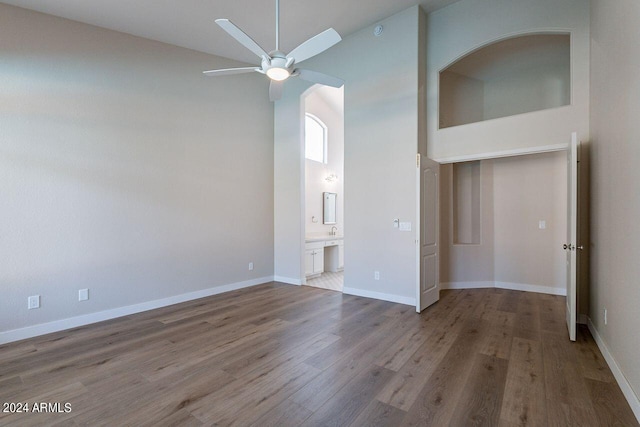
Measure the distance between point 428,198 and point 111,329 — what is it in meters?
4.25

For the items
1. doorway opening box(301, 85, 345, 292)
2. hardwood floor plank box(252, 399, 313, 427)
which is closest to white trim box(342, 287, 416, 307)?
doorway opening box(301, 85, 345, 292)

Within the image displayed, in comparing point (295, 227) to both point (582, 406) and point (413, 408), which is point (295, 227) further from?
point (582, 406)

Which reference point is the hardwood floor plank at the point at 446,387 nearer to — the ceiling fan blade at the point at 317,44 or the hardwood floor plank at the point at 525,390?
the hardwood floor plank at the point at 525,390

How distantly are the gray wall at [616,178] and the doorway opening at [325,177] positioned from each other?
448cm

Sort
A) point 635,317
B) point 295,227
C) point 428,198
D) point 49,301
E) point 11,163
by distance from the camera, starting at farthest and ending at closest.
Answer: point 295,227, point 428,198, point 49,301, point 11,163, point 635,317

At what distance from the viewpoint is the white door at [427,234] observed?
3914mm

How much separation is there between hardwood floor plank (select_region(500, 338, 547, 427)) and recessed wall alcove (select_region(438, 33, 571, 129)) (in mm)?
3264

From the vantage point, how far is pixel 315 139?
7.65m

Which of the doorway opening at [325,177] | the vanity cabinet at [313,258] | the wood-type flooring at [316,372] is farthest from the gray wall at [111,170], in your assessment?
the doorway opening at [325,177]

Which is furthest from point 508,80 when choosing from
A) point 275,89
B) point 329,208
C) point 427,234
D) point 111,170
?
point 111,170

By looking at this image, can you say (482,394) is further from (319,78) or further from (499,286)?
(499,286)

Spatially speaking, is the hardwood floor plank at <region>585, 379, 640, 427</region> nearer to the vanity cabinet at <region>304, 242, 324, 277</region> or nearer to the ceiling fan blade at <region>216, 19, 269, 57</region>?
the ceiling fan blade at <region>216, 19, 269, 57</region>

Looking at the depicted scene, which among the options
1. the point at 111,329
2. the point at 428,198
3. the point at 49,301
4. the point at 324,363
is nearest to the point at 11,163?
the point at 49,301

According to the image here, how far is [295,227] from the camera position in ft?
18.3
